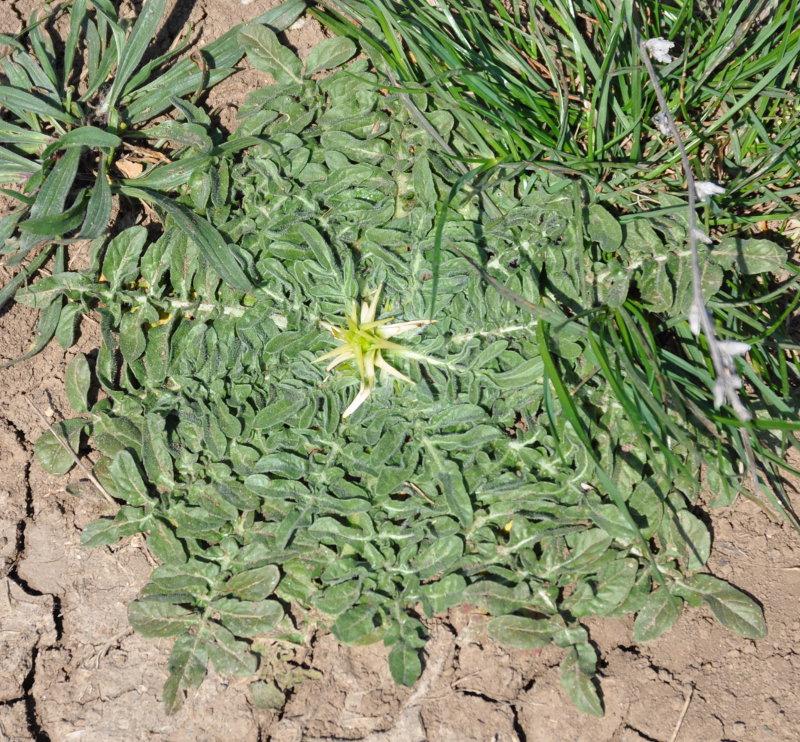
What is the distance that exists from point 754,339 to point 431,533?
114 centimetres

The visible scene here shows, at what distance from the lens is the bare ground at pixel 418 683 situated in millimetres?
2289

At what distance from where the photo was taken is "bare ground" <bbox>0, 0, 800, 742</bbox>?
229cm

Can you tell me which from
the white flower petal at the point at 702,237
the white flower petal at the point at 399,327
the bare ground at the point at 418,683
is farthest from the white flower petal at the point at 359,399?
the white flower petal at the point at 702,237

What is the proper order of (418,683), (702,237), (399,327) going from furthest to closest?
(399,327), (418,683), (702,237)

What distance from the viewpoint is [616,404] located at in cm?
246

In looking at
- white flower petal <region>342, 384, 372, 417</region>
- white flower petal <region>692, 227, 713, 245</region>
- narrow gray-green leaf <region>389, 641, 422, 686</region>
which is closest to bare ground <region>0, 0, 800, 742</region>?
narrow gray-green leaf <region>389, 641, 422, 686</region>

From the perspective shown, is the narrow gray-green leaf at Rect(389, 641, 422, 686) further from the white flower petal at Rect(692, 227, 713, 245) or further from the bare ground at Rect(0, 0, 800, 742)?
the white flower petal at Rect(692, 227, 713, 245)

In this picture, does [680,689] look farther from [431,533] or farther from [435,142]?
[435,142]

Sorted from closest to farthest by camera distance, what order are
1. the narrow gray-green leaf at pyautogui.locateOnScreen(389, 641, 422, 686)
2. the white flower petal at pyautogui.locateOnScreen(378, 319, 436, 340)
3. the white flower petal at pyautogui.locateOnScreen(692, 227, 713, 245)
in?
the white flower petal at pyautogui.locateOnScreen(692, 227, 713, 245) < the narrow gray-green leaf at pyautogui.locateOnScreen(389, 641, 422, 686) < the white flower petal at pyautogui.locateOnScreen(378, 319, 436, 340)

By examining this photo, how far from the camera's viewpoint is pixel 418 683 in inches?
92.7

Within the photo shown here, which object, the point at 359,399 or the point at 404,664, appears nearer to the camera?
the point at 404,664

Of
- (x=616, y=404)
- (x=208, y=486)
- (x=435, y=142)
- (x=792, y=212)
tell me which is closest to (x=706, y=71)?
(x=792, y=212)

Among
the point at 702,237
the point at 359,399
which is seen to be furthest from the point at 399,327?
the point at 702,237

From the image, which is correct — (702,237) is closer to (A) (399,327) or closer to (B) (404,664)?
(A) (399,327)
